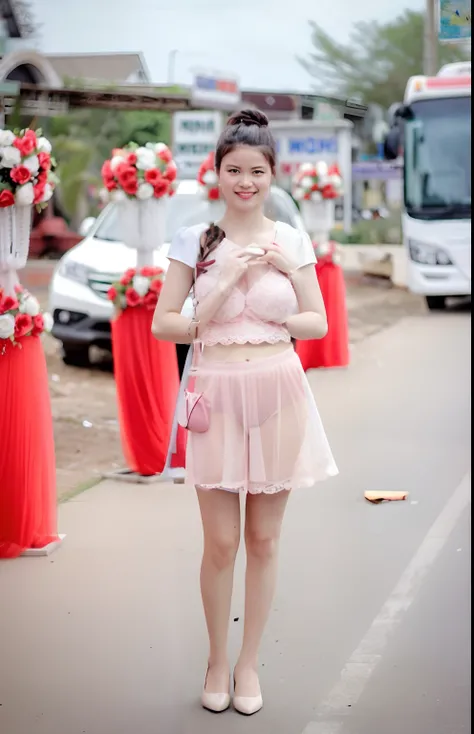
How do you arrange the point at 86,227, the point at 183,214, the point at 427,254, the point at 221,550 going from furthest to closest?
the point at 427,254 < the point at 86,227 < the point at 183,214 < the point at 221,550

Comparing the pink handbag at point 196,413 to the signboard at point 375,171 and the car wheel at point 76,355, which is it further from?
the signboard at point 375,171

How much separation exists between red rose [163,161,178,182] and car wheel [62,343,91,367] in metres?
5.02

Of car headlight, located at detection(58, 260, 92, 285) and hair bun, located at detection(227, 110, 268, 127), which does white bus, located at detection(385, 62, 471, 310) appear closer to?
car headlight, located at detection(58, 260, 92, 285)

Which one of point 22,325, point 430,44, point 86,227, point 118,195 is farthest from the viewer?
point 430,44

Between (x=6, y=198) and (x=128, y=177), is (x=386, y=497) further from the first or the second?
(x=6, y=198)

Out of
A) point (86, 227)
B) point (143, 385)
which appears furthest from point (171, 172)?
point (86, 227)

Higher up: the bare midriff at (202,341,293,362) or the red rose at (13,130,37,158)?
the red rose at (13,130,37,158)

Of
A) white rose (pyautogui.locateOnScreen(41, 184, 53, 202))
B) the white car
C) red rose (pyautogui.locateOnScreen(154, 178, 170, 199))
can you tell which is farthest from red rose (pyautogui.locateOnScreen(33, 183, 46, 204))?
the white car

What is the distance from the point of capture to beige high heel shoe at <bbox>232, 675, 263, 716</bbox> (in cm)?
434

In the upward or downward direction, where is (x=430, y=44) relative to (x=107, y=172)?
upward

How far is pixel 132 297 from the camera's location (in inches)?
318

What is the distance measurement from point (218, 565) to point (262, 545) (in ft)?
0.53

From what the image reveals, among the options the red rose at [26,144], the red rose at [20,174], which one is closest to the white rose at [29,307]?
the red rose at [20,174]

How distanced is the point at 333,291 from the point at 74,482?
16.8 ft
